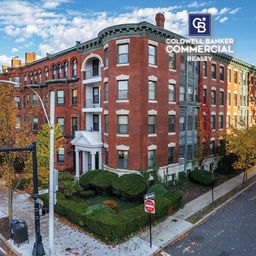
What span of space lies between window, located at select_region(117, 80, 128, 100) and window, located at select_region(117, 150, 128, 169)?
5067mm

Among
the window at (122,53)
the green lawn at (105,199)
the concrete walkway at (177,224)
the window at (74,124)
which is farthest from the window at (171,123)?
the window at (74,124)

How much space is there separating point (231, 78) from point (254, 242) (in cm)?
2743

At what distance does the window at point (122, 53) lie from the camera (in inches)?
940

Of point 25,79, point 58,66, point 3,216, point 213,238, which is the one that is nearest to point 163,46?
point 58,66

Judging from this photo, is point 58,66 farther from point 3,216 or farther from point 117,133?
point 3,216

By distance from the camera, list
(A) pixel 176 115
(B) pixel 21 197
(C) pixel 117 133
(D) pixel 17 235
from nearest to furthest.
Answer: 1. (D) pixel 17 235
2. (B) pixel 21 197
3. (C) pixel 117 133
4. (A) pixel 176 115

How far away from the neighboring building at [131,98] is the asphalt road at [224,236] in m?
8.29

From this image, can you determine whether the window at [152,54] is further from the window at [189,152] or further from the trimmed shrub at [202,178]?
the trimmed shrub at [202,178]

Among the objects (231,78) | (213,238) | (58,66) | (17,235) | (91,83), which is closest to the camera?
(17,235)

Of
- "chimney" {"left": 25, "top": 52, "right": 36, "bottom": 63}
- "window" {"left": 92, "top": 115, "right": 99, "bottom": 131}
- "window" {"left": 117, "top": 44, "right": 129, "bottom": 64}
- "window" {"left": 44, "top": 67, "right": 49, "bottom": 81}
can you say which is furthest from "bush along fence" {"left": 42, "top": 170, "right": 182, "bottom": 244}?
"chimney" {"left": 25, "top": 52, "right": 36, "bottom": 63}

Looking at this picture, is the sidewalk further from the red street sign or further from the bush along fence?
the red street sign

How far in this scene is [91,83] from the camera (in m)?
29.7

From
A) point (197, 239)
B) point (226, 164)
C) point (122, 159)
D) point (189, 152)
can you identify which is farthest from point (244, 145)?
point (197, 239)

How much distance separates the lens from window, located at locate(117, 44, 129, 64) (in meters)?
23.9
